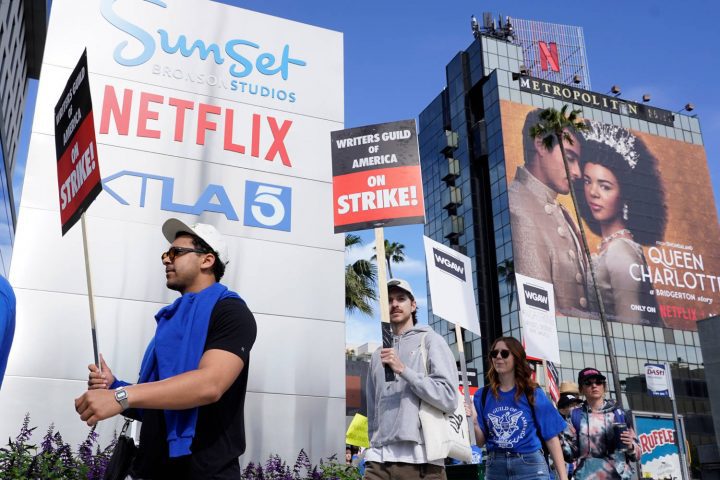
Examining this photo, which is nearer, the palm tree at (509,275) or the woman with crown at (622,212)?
the palm tree at (509,275)

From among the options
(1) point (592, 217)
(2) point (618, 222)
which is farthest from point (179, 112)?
(2) point (618, 222)

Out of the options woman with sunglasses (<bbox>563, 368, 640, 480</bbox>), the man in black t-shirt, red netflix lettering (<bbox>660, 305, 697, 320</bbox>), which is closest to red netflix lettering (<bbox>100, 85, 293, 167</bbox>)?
woman with sunglasses (<bbox>563, 368, 640, 480</bbox>)

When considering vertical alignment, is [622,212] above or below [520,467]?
above

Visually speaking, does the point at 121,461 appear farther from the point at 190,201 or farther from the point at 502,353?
the point at 190,201

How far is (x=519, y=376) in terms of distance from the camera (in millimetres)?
5566

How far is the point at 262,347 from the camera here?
8984 mm

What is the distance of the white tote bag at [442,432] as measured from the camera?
442 centimetres

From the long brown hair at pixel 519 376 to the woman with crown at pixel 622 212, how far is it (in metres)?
55.3

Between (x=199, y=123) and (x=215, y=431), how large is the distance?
25.2ft

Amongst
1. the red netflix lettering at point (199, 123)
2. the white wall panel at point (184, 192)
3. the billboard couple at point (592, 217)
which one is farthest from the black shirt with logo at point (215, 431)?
the billboard couple at point (592, 217)

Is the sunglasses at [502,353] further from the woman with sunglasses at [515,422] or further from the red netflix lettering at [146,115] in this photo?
the red netflix lettering at [146,115]

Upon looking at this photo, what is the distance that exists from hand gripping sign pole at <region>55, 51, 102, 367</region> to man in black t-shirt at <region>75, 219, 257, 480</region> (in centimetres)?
167

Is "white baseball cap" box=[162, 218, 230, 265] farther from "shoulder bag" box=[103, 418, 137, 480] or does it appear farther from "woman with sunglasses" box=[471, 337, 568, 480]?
"woman with sunglasses" box=[471, 337, 568, 480]

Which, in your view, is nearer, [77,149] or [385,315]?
[77,149]
